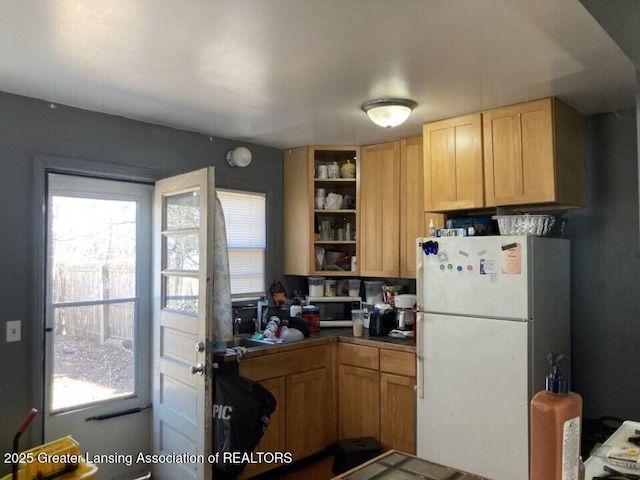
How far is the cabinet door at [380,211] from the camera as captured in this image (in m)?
3.69

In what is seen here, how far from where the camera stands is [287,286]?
416 centimetres

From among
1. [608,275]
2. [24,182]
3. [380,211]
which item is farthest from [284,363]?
[608,275]

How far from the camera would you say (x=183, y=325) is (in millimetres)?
2879

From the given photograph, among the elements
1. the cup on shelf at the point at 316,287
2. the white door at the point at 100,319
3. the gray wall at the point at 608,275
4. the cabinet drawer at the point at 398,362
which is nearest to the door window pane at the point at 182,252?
the white door at the point at 100,319

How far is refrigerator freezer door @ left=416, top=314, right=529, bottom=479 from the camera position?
2.56 metres

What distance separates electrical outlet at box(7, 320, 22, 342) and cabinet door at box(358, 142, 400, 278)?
2.34 meters

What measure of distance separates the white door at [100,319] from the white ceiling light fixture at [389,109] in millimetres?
1613

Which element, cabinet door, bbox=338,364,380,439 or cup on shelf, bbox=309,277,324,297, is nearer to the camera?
cabinet door, bbox=338,364,380,439

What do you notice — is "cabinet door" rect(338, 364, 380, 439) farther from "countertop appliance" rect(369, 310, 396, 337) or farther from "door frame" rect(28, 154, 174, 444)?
"door frame" rect(28, 154, 174, 444)

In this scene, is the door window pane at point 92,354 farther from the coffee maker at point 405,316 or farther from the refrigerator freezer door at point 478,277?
the refrigerator freezer door at point 478,277

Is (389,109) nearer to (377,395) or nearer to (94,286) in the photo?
(377,395)

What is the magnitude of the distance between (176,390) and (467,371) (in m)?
1.74

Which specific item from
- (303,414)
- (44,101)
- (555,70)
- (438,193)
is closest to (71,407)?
(303,414)

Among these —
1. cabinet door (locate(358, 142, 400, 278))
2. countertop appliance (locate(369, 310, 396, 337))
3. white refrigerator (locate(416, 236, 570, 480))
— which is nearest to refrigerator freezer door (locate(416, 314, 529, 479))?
white refrigerator (locate(416, 236, 570, 480))
